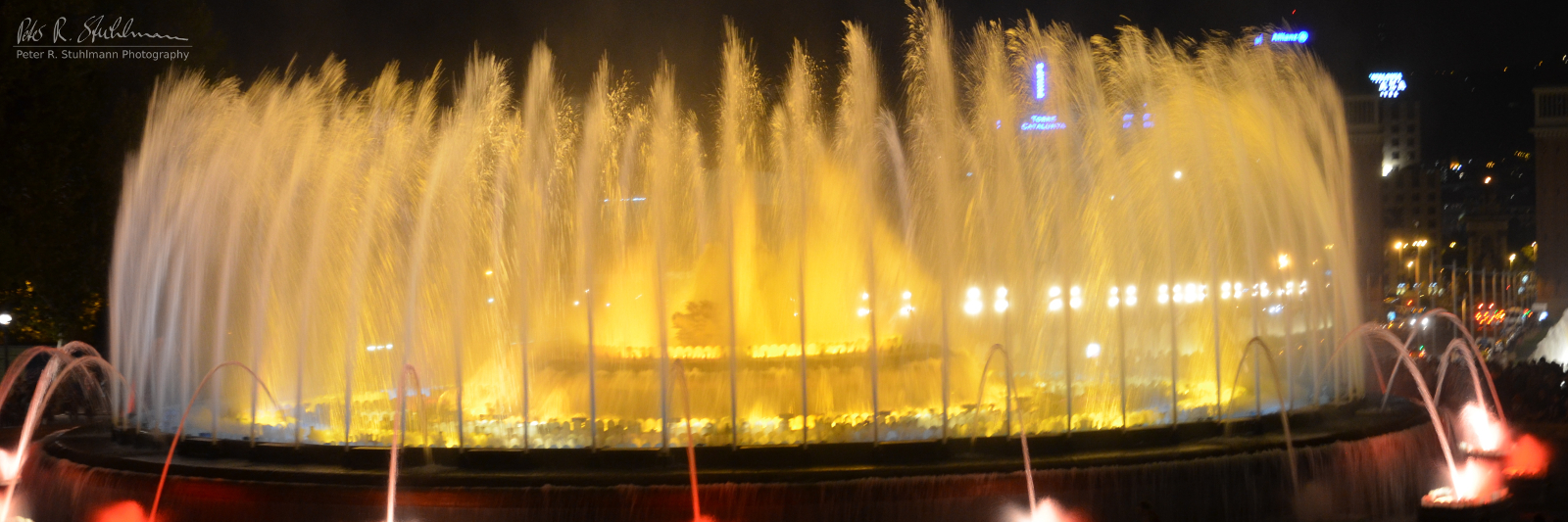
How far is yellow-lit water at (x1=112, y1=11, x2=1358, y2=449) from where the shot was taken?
15836 millimetres

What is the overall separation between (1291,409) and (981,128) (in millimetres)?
8501

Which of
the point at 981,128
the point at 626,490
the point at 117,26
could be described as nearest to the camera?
the point at 626,490

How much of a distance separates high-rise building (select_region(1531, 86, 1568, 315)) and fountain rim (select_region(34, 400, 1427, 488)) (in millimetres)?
54007

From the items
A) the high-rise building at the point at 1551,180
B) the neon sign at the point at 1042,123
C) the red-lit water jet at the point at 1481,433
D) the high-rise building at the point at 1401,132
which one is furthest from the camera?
the high-rise building at the point at 1401,132

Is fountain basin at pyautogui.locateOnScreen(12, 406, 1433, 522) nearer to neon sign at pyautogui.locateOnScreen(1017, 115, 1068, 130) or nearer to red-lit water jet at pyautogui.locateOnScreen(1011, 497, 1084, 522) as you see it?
red-lit water jet at pyautogui.locateOnScreen(1011, 497, 1084, 522)

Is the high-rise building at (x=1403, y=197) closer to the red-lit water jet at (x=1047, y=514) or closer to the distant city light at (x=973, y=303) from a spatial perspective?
the distant city light at (x=973, y=303)

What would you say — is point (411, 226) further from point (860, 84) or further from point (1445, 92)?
point (1445, 92)

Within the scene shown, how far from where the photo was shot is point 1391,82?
131750 millimetres

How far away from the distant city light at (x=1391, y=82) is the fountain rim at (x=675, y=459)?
5218 inches

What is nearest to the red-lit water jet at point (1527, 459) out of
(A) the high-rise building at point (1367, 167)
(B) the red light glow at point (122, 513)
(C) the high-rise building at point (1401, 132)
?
(B) the red light glow at point (122, 513)

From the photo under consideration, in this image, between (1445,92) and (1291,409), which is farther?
(1445,92)

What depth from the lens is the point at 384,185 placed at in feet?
68.3

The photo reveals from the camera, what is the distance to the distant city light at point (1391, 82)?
12888 cm

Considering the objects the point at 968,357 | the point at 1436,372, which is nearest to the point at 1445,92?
the point at 1436,372
